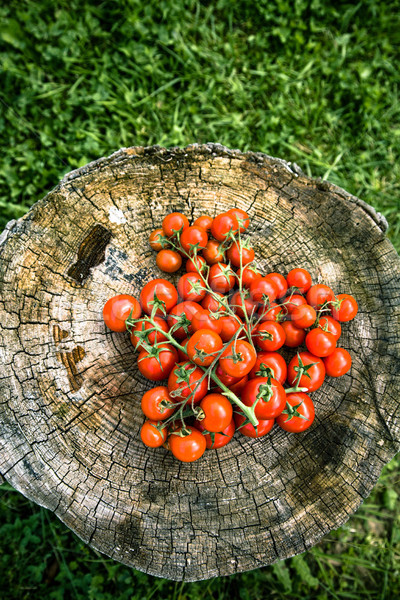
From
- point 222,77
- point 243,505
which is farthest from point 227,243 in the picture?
point 222,77

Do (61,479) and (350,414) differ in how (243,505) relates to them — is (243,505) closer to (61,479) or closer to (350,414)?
(350,414)

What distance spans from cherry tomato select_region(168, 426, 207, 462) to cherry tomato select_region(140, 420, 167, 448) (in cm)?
7

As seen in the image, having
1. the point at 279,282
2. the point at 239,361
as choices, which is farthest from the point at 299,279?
the point at 239,361

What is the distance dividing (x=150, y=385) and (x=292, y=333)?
0.87 m

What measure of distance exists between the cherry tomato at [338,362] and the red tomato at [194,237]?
96cm

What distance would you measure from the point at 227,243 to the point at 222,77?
2.34 m

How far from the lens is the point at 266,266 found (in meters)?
2.58

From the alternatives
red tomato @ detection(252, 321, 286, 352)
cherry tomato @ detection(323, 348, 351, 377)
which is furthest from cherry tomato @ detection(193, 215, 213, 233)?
cherry tomato @ detection(323, 348, 351, 377)

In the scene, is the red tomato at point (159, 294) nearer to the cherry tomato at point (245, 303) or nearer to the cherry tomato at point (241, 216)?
the cherry tomato at point (245, 303)

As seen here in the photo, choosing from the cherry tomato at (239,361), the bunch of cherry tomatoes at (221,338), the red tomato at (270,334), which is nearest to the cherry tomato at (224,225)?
the bunch of cherry tomatoes at (221,338)

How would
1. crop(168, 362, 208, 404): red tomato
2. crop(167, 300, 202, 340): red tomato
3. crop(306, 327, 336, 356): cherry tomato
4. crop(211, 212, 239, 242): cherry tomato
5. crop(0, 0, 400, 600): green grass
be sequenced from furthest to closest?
crop(0, 0, 400, 600): green grass < crop(211, 212, 239, 242): cherry tomato < crop(306, 327, 336, 356): cherry tomato < crop(167, 300, 202, 340): red tomato < crop(168, 362, 208, 404): red tomato

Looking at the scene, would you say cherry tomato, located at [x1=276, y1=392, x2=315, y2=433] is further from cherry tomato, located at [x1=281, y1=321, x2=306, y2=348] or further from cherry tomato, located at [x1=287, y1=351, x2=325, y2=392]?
cherry tomato, located at [x1=281, y1=321, x2=306, y2=348]

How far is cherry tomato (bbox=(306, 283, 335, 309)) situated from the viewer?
2369 mm

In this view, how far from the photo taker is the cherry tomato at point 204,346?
6.54 ft
